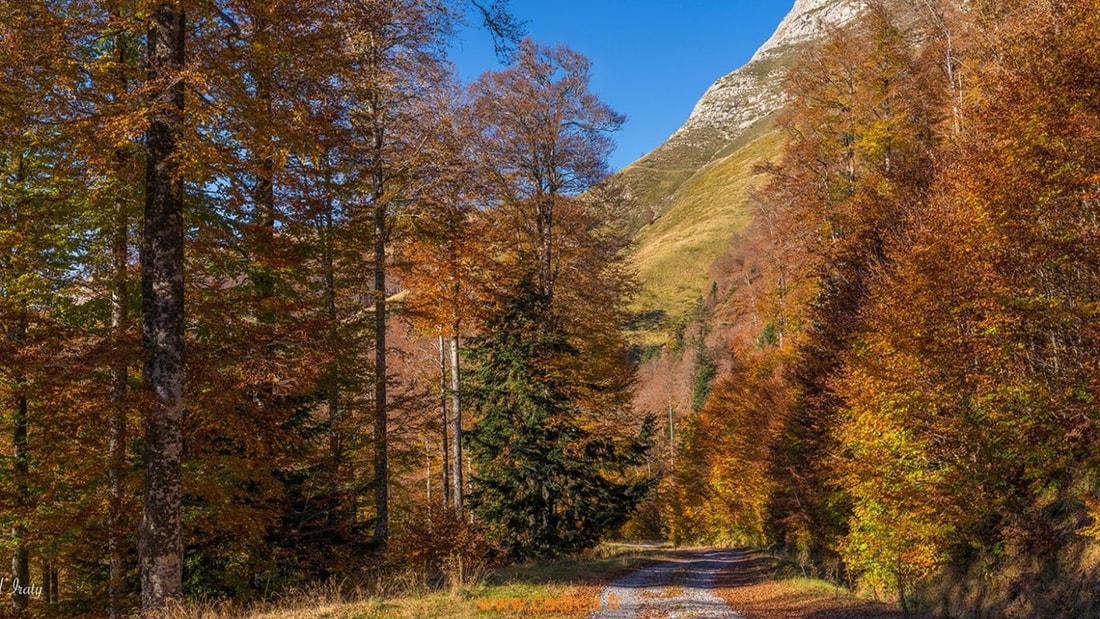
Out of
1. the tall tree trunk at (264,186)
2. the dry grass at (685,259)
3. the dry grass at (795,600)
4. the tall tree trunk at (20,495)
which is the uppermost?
the dry grass at (685,259)

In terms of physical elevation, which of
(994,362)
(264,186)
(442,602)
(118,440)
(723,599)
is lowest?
(723,599)

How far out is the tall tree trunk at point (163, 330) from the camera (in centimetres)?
870

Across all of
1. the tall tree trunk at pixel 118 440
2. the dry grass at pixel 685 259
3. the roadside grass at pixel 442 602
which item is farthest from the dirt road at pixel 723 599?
the dry grass at pixel 685 259

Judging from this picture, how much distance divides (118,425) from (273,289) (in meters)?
4.27

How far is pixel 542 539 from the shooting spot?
2152cm

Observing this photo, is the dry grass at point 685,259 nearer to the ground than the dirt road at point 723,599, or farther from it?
farther from it

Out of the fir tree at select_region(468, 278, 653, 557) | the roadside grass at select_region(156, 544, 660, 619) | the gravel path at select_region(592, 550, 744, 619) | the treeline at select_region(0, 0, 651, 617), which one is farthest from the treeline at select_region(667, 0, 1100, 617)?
the treeline at select_region(0, 0, 651, 617)

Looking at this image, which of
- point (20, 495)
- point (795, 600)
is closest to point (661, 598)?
point (795, 600)

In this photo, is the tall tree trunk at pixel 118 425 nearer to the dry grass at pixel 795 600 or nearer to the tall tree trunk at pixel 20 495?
the tall tree trunk at pixel 20 495

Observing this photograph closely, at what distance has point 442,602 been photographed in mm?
11320

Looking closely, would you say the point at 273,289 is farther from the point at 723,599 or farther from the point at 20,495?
the point at 723,599

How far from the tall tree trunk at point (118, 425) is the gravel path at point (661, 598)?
9.07 m

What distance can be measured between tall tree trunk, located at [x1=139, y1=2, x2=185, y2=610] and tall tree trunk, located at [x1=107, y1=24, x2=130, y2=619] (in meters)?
1.73

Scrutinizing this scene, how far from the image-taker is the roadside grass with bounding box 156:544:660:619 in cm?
966
